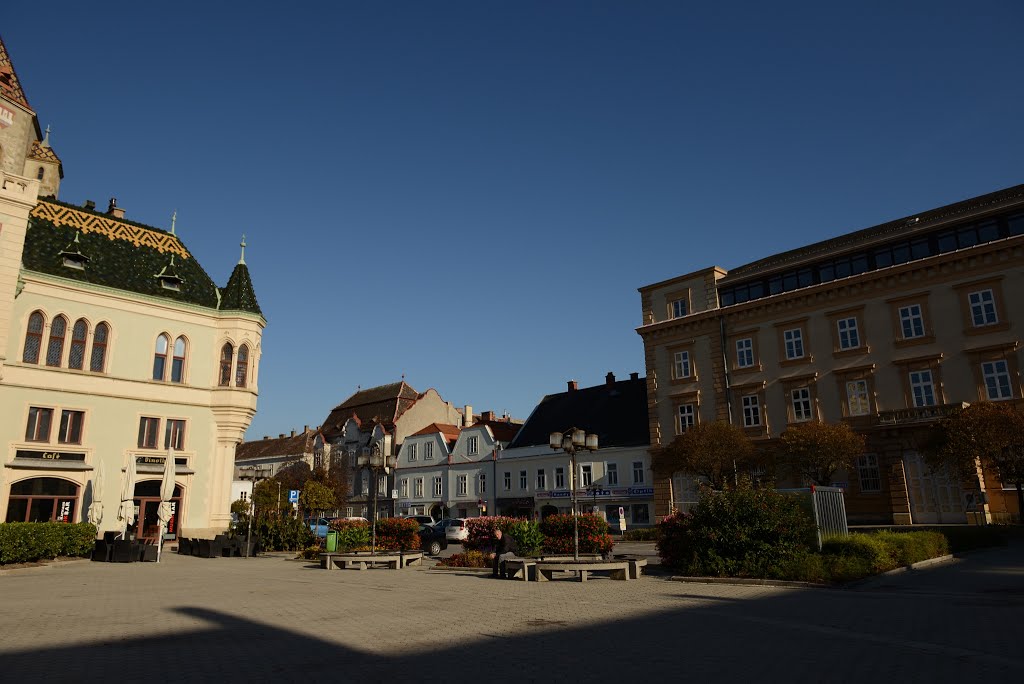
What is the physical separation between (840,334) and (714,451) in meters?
10.2

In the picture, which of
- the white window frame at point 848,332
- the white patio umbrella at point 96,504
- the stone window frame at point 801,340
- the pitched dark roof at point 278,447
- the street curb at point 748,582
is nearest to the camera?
the street curb at point 748,582

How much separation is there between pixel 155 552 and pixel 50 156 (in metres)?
26.9

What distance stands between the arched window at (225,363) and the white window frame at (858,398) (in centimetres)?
3284

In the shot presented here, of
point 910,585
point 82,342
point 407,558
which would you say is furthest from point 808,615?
point 82,342

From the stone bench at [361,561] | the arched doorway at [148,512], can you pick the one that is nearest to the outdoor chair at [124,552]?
the arched doorway at [148,512]

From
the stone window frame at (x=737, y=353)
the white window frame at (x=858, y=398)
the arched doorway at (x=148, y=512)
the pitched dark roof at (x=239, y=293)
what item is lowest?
the arched doorway at (x=148, y=512)

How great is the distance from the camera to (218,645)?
862 centimetres

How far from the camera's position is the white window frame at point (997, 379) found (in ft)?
105

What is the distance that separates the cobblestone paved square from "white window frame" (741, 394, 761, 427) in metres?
24.8

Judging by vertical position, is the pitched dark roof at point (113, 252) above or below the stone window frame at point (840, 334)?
above

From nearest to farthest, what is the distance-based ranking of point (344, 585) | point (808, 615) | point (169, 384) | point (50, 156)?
point (808, 615)
point (344, 585)
point (169, 384)
point (50, 156)

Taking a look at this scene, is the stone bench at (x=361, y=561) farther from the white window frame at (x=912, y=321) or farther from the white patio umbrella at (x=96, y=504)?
the white window frame at (x=912, y=321)

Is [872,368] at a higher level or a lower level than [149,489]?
higher

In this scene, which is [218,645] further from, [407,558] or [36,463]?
[36,463]
